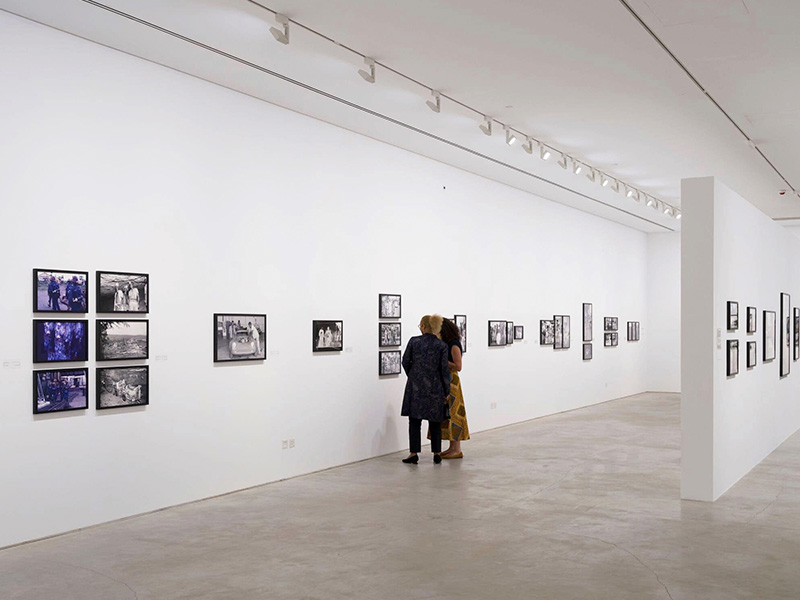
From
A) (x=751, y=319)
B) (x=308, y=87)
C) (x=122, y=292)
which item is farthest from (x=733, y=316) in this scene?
(x=122, y=292)

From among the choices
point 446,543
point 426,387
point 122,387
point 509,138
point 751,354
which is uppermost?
point 509,138

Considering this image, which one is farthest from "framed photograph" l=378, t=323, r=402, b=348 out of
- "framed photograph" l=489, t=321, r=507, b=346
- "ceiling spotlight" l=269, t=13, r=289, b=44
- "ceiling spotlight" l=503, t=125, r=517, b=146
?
"ceiling spotlight" l=269, t=13, r=289, b=44

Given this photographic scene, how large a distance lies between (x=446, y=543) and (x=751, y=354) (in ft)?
18.9

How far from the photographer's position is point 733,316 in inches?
383

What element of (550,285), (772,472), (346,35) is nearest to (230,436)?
(346,35)

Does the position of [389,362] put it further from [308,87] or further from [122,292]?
[122,292]

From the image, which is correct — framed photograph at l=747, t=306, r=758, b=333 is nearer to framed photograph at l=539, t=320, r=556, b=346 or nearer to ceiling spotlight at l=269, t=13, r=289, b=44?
framed photograph at l=539, t=320, r=556, b=346

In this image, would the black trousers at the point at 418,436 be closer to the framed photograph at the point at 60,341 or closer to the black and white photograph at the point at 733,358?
the black and white photograph at the point at 733,358

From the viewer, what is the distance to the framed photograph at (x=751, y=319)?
10.6m

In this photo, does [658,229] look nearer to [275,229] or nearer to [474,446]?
[474,446]

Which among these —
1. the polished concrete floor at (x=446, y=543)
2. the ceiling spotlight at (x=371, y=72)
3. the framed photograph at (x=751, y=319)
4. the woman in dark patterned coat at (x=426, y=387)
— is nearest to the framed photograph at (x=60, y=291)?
the polished concrete floor at (x=446, y=543)

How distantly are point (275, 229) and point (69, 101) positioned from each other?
2.96 m

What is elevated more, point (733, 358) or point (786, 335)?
point (786, 335)

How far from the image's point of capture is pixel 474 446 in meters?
12.6
